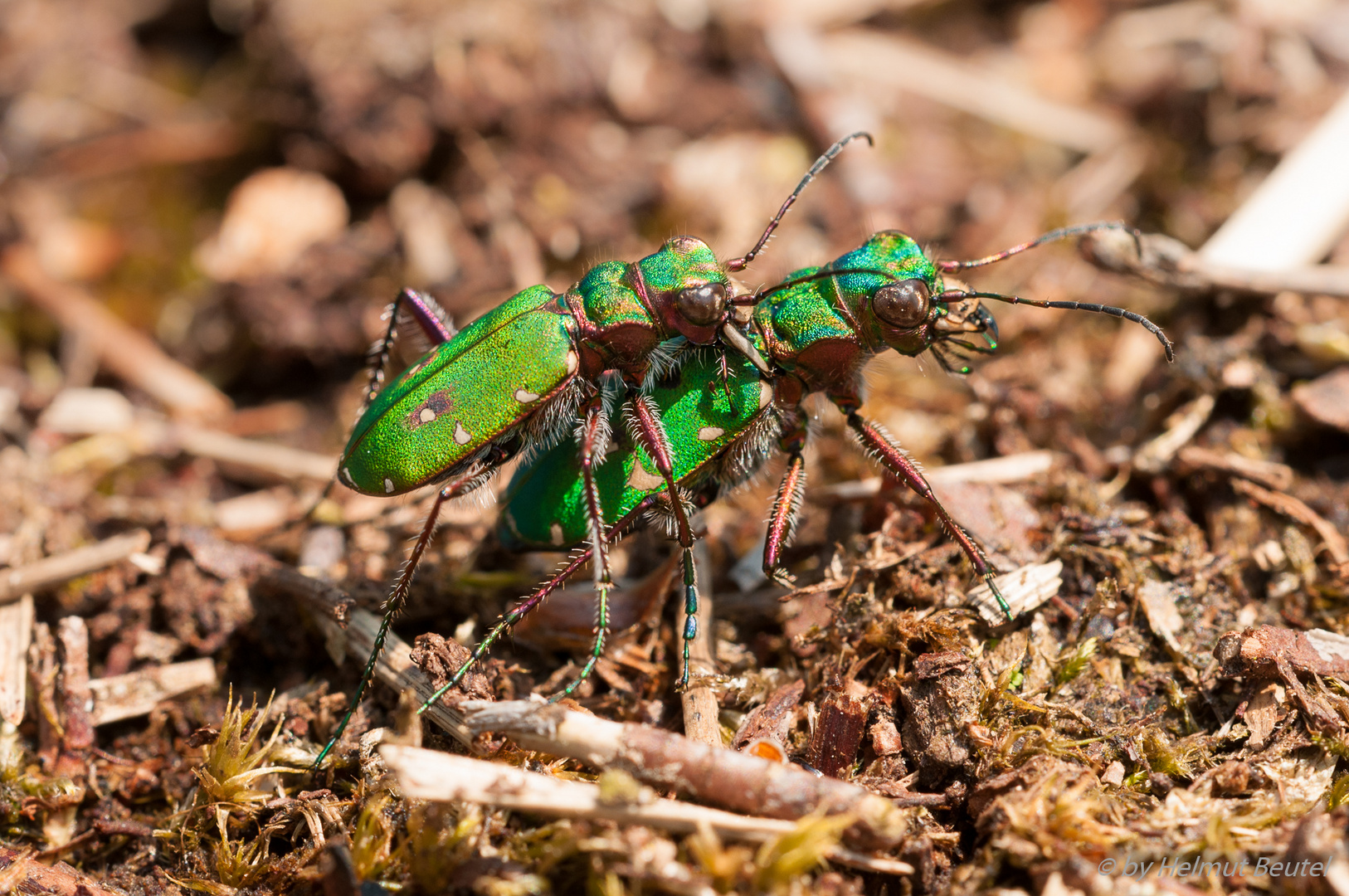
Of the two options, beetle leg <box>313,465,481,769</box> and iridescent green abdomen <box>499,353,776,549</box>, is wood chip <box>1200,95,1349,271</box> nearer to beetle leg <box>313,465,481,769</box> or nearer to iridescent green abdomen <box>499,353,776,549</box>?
iridescent green abdomen <box>499,353,776,549</box>

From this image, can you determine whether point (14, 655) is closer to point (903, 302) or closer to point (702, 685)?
point (702, 685)

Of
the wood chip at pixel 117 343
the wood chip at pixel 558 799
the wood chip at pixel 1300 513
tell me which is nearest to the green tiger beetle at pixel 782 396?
the wood chip at pixel 558 799

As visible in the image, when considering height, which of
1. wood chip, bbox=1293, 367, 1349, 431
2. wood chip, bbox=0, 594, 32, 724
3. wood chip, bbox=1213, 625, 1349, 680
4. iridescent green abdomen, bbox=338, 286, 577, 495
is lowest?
wood chip, bbox=1213, 625, 1349, 680

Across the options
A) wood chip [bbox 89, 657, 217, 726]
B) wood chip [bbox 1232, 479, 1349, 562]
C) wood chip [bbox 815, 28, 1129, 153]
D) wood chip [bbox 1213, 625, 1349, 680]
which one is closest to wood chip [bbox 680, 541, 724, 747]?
wood chip [bbox 1213, 625, 1349, 680]

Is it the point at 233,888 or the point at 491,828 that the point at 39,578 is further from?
the point at 491,828

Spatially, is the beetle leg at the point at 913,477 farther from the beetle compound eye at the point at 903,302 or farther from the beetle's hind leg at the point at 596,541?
the beetle's hind leg at the point at 596,541

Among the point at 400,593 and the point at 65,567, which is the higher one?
the point at 65,567

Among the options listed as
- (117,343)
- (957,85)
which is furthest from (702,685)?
(957,85)

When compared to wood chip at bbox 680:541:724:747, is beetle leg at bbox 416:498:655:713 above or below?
above
